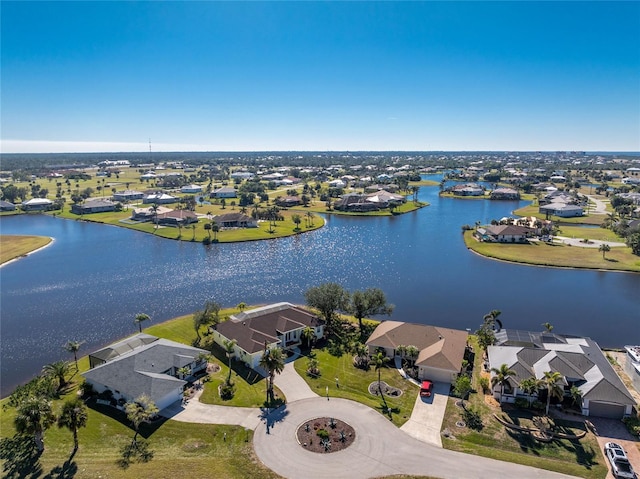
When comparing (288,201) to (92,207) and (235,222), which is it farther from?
(92,207)

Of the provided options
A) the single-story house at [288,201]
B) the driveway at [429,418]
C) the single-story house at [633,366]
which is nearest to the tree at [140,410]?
the driveway at [429,418]

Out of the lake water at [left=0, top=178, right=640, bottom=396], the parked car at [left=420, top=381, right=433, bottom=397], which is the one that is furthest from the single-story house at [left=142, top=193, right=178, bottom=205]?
the parked car at [left=420, top=381, right=433, bottom=397]

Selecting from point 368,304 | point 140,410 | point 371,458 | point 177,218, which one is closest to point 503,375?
point 371,458

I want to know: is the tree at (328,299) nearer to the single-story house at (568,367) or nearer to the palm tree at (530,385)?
the single-story house at (568,367)

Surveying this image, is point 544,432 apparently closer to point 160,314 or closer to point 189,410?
point 189,410

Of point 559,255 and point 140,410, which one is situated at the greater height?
point 559,255

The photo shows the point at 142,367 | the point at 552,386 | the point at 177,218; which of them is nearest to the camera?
the point at 552,386

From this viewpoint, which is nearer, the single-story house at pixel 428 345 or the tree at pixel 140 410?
the tree at pixel 140 410
